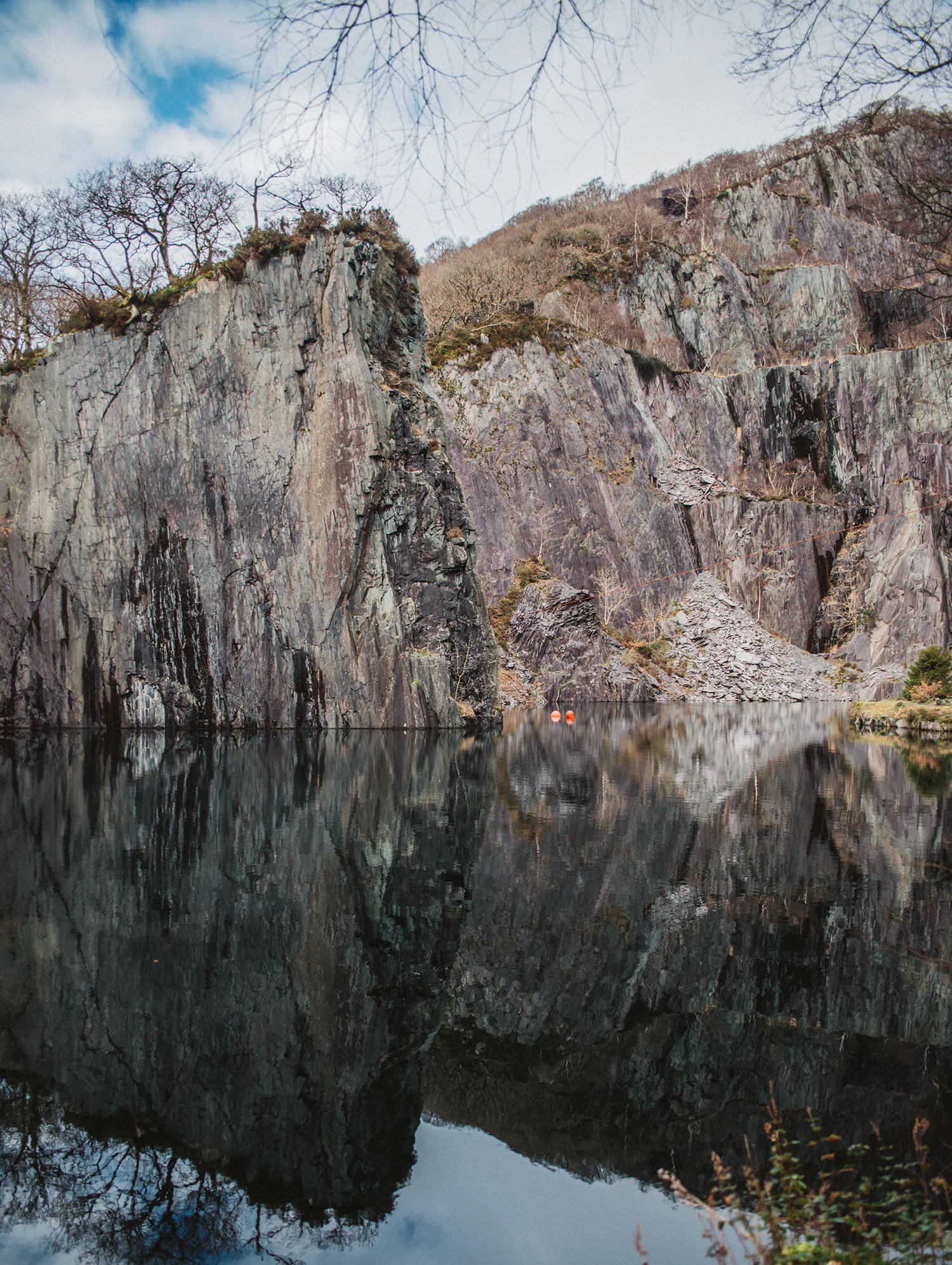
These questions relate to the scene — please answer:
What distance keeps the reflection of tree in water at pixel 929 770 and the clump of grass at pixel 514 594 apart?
24900 millimetres

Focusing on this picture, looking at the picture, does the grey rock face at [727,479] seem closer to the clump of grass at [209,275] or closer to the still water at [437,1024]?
the clump of grass at [209,275]

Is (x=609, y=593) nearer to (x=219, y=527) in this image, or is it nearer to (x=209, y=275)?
(x=219, y=527)

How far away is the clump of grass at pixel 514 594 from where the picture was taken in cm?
4441

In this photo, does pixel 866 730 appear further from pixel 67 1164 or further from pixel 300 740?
pixel 67 1164

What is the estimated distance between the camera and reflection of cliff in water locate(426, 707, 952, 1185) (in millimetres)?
3900

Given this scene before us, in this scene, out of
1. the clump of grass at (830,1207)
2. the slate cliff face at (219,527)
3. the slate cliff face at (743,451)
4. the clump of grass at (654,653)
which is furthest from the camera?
the slate cliff face at (743,451)

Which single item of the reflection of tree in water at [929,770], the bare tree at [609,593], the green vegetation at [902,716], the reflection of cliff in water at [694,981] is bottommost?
the green vegetation at [902,716]

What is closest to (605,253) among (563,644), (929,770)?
(563,644)

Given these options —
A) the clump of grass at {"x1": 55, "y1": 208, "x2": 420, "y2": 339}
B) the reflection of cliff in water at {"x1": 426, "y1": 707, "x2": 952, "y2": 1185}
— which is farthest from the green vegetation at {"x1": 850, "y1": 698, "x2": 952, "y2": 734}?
the clump of grass at {"x1": 55, "y1": 208, "x2": 420, "y2": 339}

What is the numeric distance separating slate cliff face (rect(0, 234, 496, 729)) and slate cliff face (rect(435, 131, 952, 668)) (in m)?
20.3

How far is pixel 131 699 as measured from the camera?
2802 centimetres

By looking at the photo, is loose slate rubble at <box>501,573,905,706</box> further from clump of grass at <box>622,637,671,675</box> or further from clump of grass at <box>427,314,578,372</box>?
clump of grass at <box>427,314,578,372</box>

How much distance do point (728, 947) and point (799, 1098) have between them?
2.22m

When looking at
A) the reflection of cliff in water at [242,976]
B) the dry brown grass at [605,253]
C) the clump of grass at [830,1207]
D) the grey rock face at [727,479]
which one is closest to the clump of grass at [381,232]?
the grey rock face at [727,479]
